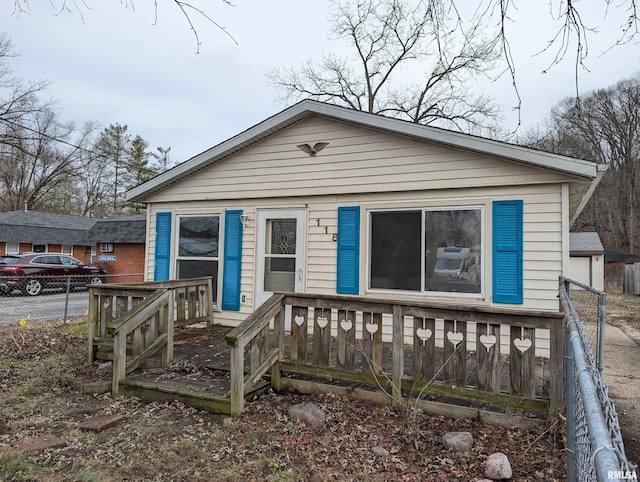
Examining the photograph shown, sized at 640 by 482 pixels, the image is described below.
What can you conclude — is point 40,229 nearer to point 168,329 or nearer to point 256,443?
point 168,329

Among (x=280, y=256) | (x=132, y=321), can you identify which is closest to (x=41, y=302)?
(x=280, y=256)

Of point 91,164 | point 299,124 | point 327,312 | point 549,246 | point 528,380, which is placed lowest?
point 528,380

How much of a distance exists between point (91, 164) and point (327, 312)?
33.4 metres

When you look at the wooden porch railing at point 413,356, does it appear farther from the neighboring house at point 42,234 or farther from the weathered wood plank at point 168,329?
the neighboring house at point 42,234

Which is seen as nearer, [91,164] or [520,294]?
[520,294]

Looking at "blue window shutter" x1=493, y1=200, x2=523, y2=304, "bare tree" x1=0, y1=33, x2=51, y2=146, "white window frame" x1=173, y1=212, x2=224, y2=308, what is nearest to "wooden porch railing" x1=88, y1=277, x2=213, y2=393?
"white window frame" x1=173, y1=212, x2=224, y2=308

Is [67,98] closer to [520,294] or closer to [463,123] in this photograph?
[463,123]

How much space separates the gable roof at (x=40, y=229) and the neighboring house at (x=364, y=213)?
16.7 m

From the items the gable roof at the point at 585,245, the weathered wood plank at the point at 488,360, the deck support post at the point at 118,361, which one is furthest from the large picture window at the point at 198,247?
the gable roof at the point at 585,245

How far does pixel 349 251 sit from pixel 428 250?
1.21 meters

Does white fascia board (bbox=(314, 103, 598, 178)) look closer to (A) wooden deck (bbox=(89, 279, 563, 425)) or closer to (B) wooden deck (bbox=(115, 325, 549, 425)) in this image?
(A) wooden deck (bbox=(89, 279, 563, 425))

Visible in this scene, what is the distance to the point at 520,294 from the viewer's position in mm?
5238

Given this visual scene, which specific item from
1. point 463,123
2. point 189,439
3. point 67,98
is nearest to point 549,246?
point 189,439

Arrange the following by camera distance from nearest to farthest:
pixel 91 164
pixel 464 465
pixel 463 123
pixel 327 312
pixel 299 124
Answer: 1. pixel 464 465
2. pixel 327 312
3. pixel 299 124
4. pixel 463 123
5. pixel 91 164
